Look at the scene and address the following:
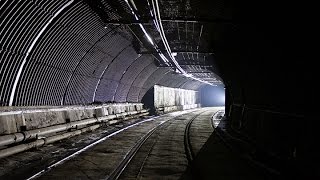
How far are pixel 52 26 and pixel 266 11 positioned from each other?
6.60m

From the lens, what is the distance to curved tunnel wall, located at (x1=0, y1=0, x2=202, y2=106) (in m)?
10.1

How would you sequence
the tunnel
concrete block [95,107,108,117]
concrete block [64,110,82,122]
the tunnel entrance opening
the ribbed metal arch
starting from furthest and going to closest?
the tunnel entrance opening → the ribbed metal arch → concrete block [95,107,108,117] → concrete block [64,110,82,122] → the tunnel

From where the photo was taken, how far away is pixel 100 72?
65.0ft

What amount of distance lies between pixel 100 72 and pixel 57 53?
646 cm

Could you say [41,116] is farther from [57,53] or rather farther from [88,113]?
[88,113]

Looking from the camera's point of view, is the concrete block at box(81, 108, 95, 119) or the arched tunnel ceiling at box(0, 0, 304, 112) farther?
the concrete block at box(81, 108, 95, 119)

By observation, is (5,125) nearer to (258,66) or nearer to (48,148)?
(48,148)

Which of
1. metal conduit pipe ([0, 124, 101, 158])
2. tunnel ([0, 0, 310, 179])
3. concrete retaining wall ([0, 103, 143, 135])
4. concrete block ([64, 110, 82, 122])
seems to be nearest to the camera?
tunnel ([0, 0, 310, 179])

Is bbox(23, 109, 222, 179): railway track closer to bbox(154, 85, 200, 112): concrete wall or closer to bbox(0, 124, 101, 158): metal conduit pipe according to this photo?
bbox(0, 124, 101, 158): metal conduit pipe

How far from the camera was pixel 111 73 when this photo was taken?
2172cm

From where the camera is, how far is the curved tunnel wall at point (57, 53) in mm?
10055

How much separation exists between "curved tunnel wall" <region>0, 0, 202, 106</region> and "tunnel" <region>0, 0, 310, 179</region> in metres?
0.05

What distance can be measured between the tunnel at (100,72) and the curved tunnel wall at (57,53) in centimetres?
5

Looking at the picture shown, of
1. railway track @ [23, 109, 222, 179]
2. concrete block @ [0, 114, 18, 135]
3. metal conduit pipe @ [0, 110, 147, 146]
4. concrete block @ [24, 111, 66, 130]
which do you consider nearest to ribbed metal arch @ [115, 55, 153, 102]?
metal conduit pipe @ [0, 110, 147, 146]
